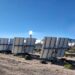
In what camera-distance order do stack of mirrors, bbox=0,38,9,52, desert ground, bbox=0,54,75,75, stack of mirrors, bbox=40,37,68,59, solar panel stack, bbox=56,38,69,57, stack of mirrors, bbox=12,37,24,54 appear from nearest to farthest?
desert ground, bbox=0,54,75,75 < stack of mirrors, bbox=40,37,68,59 < solar panel stack, bbox=56,38,69,57 < stack of mirrors, bbox=12,37,24,54 < stack of mirrors, bbox=0,38,9,52

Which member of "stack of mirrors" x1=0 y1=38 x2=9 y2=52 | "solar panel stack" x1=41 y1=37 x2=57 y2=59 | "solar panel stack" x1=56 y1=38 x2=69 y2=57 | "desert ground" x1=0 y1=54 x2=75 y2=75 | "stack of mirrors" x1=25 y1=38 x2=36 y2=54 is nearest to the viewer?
"desert ground" x1=0 y1=54 x2=75 y2=75

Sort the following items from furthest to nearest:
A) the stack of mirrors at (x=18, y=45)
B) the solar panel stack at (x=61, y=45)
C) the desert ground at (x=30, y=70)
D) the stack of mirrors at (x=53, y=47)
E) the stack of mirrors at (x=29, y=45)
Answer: the stack of mirrors at (x=29, y=45) → the stack of mirrors at (x=18, y=45) → the solar panel stack at (x=61, y=45) → the stack of mirrors at (x=53, y=47) → the desert ground at (x=30, y=70)

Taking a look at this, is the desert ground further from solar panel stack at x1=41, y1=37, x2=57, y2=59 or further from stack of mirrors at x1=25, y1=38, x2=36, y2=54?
stack of mirrors at x1=25, y1=38, x2=36, y2=54

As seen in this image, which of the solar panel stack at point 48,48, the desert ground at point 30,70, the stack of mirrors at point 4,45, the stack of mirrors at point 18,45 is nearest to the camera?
the desert ground at point 30,70

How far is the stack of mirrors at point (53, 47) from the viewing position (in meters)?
31.1

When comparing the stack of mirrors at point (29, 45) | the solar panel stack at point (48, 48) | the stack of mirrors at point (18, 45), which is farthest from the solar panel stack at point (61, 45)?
the stack of mirrors at point (18, 45)

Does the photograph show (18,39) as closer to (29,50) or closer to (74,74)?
(29,50)

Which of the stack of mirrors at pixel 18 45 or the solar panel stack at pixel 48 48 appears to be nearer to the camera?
the solar panel stack at pixel 48 48

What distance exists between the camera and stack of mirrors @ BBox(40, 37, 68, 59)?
3115 cm

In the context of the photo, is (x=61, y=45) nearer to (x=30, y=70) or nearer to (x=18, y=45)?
(x=18, y=45)

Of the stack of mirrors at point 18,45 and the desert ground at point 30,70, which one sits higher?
the stack of mirrors at point 18,45

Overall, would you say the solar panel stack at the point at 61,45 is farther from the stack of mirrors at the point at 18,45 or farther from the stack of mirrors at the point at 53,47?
the stack of mirrors at the point at 18,45

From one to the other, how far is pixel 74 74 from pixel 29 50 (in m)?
22.3

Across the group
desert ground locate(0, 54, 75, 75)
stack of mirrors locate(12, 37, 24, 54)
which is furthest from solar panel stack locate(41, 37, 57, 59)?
stack of mirrors locate(12, 37, 24, 54)
